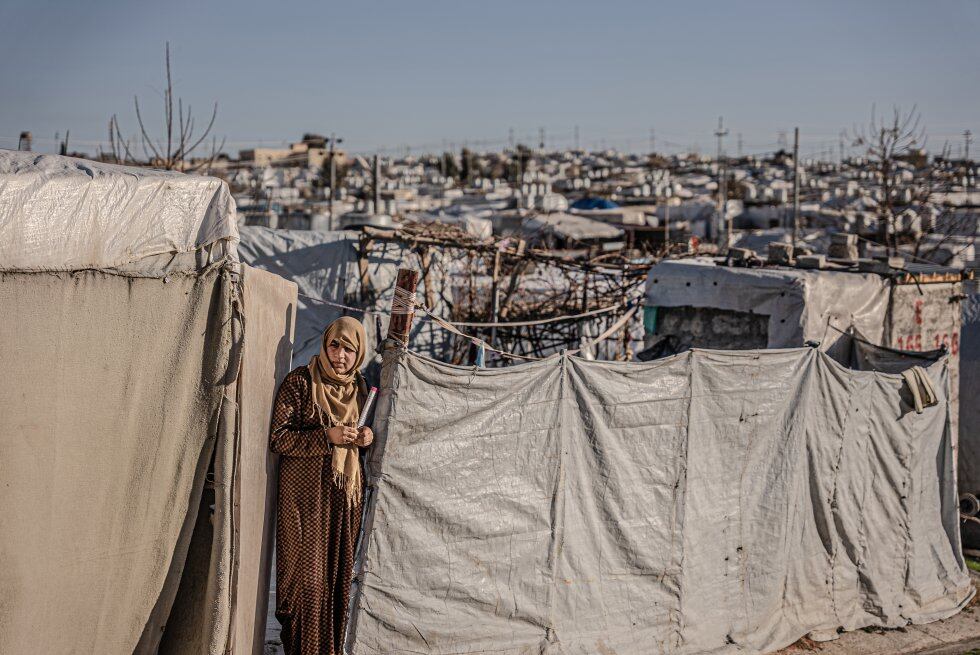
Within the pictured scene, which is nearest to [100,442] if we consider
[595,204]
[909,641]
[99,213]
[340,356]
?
[99,213]

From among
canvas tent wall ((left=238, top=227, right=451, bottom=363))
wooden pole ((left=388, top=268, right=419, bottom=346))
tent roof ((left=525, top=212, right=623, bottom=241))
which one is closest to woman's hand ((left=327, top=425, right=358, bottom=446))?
wooden pole ((left=388, top=268, right=419, bottom=346))

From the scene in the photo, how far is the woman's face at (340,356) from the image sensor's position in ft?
13.8

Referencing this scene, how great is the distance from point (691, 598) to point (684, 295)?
3.15m

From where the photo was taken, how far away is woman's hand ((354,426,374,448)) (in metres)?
4.13

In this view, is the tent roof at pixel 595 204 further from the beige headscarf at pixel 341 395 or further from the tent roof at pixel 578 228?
the beige headscarf at pixel 341 395

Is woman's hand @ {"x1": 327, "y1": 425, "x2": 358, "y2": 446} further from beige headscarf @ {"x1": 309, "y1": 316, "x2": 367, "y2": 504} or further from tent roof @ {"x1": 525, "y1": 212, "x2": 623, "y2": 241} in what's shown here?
tent roof @ {"x1": 525, "y1": 212, "x2": 623, "y2": 241}

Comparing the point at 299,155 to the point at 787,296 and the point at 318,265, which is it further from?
the point at 787,296

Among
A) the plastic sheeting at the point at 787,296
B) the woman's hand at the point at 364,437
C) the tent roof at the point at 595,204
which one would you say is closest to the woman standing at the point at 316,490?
the woman's hand at the point at 364,437

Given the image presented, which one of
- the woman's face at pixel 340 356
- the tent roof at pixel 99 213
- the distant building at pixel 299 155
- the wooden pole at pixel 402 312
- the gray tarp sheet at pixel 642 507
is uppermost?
the distant building at pixel 299 155

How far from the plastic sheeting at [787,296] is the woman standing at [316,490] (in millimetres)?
4127

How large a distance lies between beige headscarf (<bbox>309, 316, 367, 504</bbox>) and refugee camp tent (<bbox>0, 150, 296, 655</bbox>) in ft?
1.03

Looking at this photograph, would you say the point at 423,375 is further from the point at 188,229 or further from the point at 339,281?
the point at 339,281

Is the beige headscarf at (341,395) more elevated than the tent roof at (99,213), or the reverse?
the tent roof at (99,213)

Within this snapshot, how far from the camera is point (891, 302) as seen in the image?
785 centimetres
